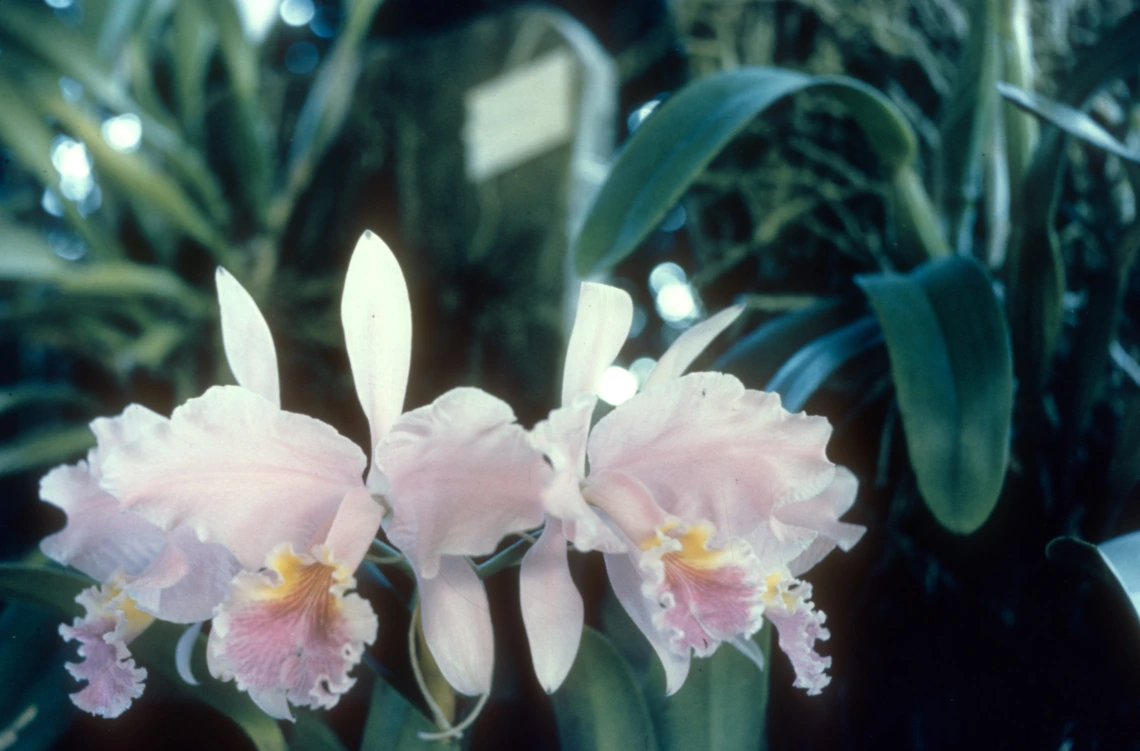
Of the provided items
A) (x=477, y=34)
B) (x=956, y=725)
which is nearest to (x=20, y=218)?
(x=477, y=34)

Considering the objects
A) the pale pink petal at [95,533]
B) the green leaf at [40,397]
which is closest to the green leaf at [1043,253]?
the pale pink petal at [95,533]

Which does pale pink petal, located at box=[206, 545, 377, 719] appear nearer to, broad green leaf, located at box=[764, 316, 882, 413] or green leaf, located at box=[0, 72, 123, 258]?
broad green leaf, located at box=[764, 316, 882, 413]

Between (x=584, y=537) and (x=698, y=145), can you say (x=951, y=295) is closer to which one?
(x=698, y=145)

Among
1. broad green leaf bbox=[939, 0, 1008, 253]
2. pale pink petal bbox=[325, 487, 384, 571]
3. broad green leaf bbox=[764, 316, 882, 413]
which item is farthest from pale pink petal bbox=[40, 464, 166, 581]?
broad green leaf bbox=[939, 0, 1008, 253]

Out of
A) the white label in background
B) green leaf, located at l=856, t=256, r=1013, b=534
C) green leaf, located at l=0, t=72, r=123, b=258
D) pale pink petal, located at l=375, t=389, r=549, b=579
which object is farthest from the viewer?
the white label in background

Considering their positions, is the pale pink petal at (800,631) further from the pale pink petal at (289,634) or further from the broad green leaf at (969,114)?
the broad green leaf at (969,114)

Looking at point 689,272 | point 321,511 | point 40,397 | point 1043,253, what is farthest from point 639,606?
point 40,397
